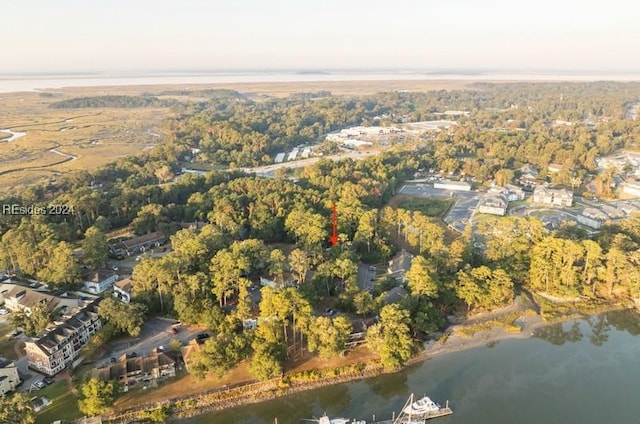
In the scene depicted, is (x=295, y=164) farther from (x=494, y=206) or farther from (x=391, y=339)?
(x=391, y=339)

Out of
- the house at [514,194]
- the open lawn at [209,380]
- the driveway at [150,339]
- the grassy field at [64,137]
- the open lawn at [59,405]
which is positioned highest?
the grassy field at [64,137]

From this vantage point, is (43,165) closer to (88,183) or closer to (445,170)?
(88,183)

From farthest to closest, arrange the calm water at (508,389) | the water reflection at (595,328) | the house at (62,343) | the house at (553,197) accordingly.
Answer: the house at (553,197) < the water reflection at (595,328) < the house at (62,343) < the calm water at (508,389)

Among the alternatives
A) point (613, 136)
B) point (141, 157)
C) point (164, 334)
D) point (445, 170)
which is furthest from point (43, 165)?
point (613, 136)

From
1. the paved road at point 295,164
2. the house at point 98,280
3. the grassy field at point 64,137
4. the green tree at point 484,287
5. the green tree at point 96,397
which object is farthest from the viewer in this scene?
the paved road at point 295,164

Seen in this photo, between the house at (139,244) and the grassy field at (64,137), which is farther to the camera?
the grassy field at (64,137)

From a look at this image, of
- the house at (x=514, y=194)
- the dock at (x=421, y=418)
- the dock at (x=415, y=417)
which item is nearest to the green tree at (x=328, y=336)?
the dock at (x=415, y=417)

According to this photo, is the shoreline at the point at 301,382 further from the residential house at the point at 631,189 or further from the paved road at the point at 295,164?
the paved road at the point at 295,164
